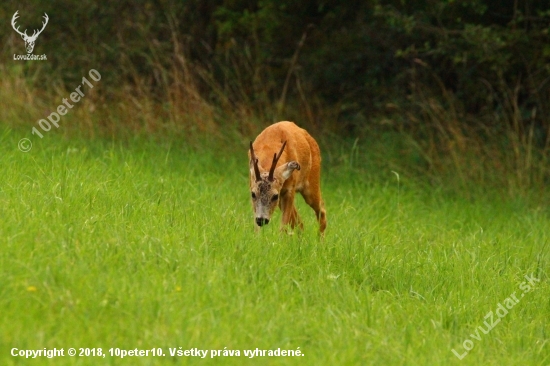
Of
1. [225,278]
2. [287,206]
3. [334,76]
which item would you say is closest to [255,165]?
[287,206]

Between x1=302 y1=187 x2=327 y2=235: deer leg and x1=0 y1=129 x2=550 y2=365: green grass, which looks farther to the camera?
x1=302 y1=187 x2=327 y2=235: deer leg

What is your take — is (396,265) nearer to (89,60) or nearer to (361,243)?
(361,243)

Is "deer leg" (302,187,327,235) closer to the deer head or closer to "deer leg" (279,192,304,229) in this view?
"deer leg" (279,192,304,229)

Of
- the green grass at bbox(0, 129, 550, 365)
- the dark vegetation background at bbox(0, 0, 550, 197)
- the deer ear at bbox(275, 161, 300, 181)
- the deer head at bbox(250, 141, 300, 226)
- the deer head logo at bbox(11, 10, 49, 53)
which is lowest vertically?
the green grass at bbox(0, 129, 550, 365)

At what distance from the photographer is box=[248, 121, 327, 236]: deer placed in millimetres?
7758

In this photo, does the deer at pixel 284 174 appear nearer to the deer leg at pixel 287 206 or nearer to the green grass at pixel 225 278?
the deer leg at pixel 287 206

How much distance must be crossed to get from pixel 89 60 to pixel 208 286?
1112 cm

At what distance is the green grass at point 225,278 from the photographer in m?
5.17

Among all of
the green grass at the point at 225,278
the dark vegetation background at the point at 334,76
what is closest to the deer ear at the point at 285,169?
the green grass at the point at 225,278

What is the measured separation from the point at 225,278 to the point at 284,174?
2198mm

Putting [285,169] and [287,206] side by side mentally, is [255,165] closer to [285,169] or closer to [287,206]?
[285,169]

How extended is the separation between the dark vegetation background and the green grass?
3331 millimetres

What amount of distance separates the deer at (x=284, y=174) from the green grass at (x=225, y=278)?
206mm

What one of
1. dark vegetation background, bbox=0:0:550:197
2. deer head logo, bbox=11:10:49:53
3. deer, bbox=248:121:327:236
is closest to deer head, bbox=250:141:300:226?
deer, bbox=248:121:327:236
